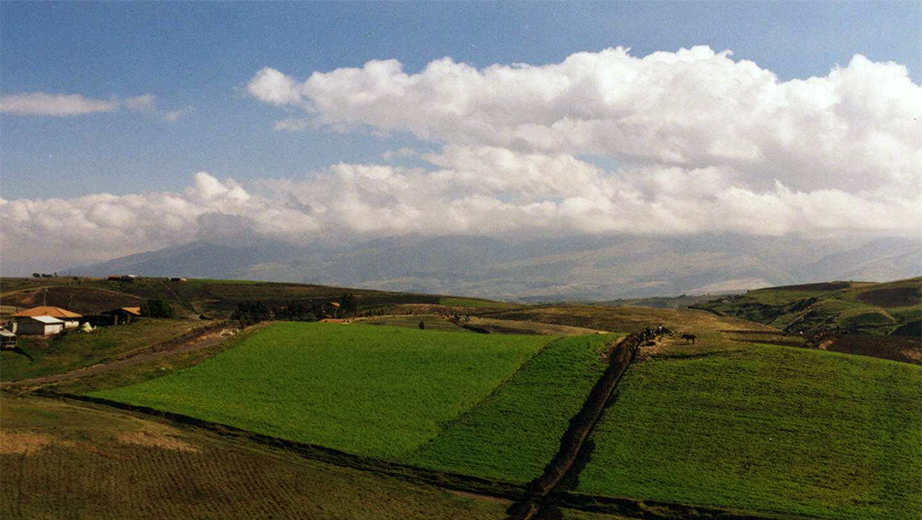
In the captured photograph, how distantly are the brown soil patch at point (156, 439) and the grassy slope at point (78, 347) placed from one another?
30163 mm

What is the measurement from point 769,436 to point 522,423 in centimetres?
2363

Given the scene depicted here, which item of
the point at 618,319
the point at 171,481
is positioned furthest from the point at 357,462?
the point at 618,319

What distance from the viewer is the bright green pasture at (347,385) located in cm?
6594

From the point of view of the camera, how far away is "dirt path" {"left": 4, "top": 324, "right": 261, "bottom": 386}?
78562 mm

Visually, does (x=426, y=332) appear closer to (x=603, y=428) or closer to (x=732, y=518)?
(x=603, y=428)

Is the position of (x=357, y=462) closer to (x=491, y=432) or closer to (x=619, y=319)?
(x=491, y=432)

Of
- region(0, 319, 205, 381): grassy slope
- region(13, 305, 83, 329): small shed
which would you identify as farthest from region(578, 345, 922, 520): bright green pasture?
region(13, 305, 83, 329): small shed

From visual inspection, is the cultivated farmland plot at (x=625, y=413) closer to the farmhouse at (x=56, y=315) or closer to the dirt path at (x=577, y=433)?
the dirt path at (x=577, y=433)

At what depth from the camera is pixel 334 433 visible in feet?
212

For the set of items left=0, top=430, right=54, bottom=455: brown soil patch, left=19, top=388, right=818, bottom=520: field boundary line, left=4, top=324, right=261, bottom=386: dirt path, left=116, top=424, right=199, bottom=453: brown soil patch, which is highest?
left=4, top=324, right=261, bottom=386: dirt path

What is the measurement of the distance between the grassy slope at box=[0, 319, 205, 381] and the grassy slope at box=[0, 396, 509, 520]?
23097 millimetres

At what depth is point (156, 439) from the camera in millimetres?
58781

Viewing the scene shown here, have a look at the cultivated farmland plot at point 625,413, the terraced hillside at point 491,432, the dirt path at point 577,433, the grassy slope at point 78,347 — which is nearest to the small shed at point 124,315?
the grassy slope at point 78,347

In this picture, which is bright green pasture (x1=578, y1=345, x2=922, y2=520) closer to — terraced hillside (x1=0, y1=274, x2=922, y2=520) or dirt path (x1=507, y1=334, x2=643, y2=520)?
terraced hillside (x1=0, y1=274, x2=922, y2=520)
